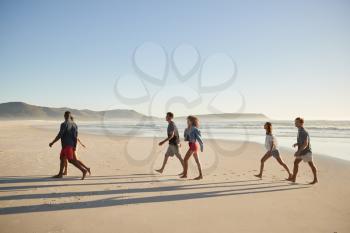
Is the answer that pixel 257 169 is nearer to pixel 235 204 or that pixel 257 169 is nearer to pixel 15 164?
pixel 235 204

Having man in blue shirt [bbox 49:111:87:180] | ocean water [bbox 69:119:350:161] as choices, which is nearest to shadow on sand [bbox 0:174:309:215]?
man in blue shirt [bbox 49:111:87:180]

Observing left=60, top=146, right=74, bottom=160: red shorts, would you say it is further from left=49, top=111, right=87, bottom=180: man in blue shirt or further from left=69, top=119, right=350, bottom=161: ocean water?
left=69, top=119, right=350, bottom=161: ocean water

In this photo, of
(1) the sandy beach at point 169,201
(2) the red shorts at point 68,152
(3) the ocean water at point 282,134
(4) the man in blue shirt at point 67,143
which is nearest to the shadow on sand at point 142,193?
(1) the sandy beach at point 169,201

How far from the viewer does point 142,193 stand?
7.18 meters

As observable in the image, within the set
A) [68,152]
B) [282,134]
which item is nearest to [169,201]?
[68,152]

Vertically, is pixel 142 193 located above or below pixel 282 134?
above

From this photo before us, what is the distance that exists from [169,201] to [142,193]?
0.98 metres

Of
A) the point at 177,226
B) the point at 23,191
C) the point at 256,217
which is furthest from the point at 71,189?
the point at 256,217

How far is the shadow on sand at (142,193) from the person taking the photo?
5934 millimetres

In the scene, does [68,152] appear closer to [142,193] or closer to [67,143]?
[67,143]

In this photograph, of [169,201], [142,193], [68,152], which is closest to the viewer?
[169,201]

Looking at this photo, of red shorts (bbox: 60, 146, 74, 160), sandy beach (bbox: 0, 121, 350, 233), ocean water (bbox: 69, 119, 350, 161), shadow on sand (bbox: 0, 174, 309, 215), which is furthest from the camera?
ocean water (bbox: 69, 119, 350, 161)

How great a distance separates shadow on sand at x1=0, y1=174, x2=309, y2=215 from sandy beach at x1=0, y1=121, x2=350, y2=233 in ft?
0.07

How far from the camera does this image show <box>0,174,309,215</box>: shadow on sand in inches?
234
